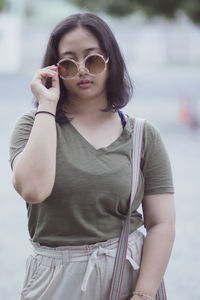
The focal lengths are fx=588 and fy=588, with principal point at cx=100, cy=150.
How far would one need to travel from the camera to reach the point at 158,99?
19.0 meters

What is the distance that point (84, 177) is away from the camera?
6.56 ft

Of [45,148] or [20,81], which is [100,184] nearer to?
[45,148]

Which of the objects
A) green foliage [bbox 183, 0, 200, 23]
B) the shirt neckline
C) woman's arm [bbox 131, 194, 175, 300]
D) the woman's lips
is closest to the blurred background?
green foliage [bbox 183, 0, 200, 23]

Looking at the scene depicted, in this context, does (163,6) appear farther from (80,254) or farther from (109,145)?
(80,254)

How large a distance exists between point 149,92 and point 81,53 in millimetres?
19070

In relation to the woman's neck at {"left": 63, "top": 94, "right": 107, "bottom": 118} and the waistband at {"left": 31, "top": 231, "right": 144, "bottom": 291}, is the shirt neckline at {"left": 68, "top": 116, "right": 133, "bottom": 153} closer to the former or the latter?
the woman's neck at {"left": 63, "top": 94, "right": 107, "bottom": 118}

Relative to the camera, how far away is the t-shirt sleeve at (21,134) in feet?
6.79

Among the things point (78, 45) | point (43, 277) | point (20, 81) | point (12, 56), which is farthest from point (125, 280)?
point (12, 56)

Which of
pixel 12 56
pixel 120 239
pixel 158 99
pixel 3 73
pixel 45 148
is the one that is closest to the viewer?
pixel 45 148

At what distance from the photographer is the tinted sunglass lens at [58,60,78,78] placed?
209cm

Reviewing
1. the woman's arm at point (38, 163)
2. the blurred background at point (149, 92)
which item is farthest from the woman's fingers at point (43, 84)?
the blurred background at point (149, 92)

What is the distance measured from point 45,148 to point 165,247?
590 mm

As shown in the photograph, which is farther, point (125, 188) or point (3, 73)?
point (3, 73)

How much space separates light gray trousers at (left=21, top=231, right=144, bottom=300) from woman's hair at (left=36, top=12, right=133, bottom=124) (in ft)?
1.53
